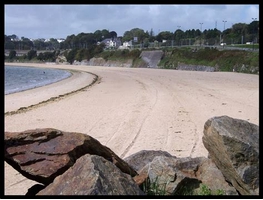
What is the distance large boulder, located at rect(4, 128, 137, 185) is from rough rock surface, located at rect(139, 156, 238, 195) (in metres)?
Result: 0.88

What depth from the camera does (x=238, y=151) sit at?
3740 millimetres

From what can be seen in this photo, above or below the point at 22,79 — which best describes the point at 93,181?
below

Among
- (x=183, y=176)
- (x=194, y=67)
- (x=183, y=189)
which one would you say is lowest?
(x=183, y=189)

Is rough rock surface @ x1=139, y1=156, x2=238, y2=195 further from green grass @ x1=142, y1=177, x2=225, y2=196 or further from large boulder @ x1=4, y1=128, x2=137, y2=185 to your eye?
large boulder @ x1=4, y1=128, x2=137, y2=185

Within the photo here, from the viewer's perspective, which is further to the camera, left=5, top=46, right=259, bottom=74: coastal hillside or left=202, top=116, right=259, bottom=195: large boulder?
left=5, top=46, right=259, bottom=74: coastal hillside

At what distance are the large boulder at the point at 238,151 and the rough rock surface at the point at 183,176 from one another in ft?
0.41

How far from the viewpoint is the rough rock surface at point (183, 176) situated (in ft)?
12.4

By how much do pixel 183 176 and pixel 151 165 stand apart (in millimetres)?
423

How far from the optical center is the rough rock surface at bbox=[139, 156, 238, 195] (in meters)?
3.78

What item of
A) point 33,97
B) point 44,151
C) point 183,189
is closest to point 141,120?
point 44,151

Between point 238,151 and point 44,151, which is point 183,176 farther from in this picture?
point 44,151

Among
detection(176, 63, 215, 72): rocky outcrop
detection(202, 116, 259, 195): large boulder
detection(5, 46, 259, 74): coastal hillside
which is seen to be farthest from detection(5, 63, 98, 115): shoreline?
detection(176, 63, 215, 72): rocky outcrop

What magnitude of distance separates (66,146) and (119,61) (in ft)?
237
